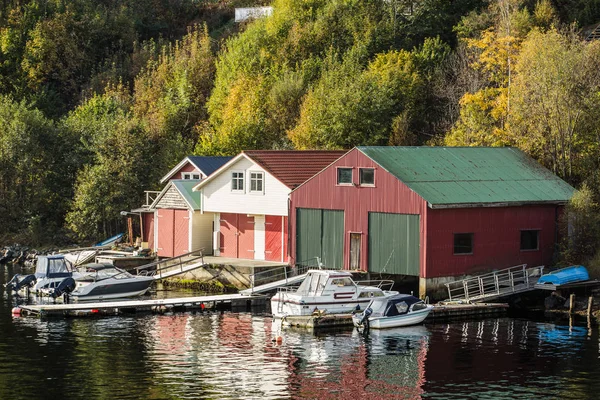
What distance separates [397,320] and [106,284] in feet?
54.0

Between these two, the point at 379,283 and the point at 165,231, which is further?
the point at 165,231

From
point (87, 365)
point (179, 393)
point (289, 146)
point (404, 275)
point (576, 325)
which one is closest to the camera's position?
point (179, 393)

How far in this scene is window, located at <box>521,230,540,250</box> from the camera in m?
56.6

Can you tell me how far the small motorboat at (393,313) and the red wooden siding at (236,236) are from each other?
51.6ft

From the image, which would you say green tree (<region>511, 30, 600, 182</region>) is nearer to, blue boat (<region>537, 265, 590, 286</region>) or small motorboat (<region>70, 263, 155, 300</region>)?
blue boat (<region>537, 265, 590, 286</region>)

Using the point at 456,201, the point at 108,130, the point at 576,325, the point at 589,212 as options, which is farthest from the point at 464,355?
the point at 108,130

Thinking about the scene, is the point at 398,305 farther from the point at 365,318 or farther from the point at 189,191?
the point at 189,191

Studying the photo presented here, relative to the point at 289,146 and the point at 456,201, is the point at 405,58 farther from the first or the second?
the point at 456,201

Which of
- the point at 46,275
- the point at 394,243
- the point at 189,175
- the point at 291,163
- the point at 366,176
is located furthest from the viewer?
the point at 189,175

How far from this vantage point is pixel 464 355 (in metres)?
41.1

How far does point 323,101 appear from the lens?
75.8 m

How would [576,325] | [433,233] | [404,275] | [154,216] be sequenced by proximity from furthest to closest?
[154,216] → [404,275] → [433,233] → [576,325]

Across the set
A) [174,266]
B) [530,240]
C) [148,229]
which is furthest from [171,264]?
[530,240]

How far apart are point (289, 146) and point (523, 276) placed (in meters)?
27.8
